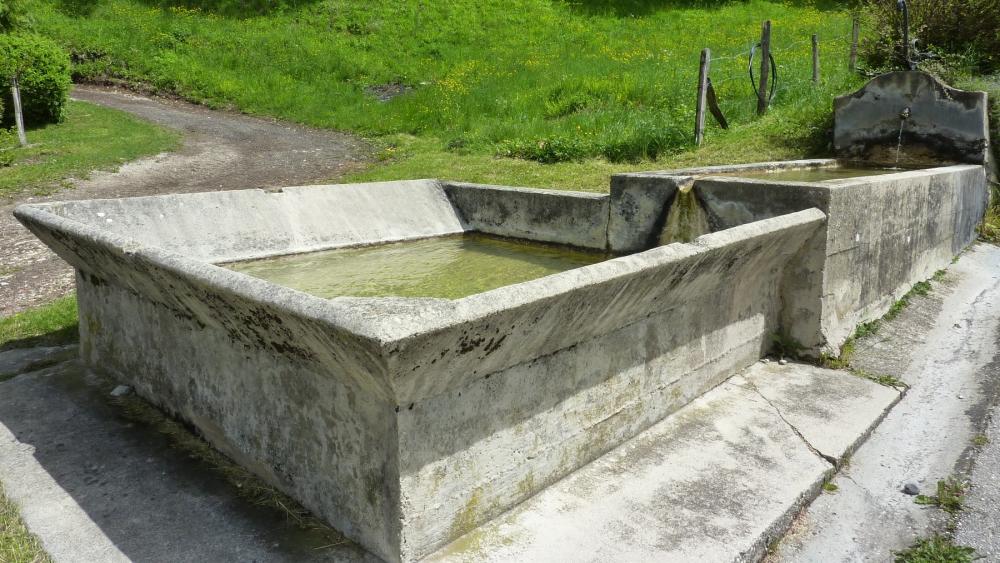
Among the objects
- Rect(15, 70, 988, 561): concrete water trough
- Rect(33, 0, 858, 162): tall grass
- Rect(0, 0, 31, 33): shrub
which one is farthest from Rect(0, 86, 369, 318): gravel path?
Rect(15, 70, 988, 561): concrete water trough

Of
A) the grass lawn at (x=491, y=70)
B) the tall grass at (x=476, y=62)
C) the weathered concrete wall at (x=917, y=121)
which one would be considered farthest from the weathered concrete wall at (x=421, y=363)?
the tall grass at (x=476, y=62)

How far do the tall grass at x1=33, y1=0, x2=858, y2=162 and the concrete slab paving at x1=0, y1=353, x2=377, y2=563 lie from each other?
7845mm

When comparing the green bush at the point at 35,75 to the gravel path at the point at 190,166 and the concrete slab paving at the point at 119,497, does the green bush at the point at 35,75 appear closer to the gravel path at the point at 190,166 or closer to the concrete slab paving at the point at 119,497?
the gravel path at the point at 190,166

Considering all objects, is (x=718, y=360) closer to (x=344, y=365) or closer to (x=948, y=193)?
(x=344, y=365)

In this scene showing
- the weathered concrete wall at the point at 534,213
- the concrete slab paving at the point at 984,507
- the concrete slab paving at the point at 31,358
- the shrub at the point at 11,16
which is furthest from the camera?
the shrub at the point at 11,16

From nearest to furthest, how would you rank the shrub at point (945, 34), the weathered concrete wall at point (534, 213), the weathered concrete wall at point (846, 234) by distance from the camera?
the weathered concrete wall at point (846, 234) < the weathered concrete wall at point (534, 213) < the shrub at point (945, 34)

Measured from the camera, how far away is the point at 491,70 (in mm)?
17781

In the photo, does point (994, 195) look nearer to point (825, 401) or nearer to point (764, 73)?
point (764, 73)

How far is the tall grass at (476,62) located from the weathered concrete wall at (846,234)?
433 centimetres

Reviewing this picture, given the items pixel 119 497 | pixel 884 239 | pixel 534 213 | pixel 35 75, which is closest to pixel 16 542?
pixel 119 497

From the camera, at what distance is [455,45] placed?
20.9m

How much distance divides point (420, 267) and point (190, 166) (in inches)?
305

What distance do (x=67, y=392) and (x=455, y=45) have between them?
1828 centimetres

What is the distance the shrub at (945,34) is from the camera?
9992 millimetres
